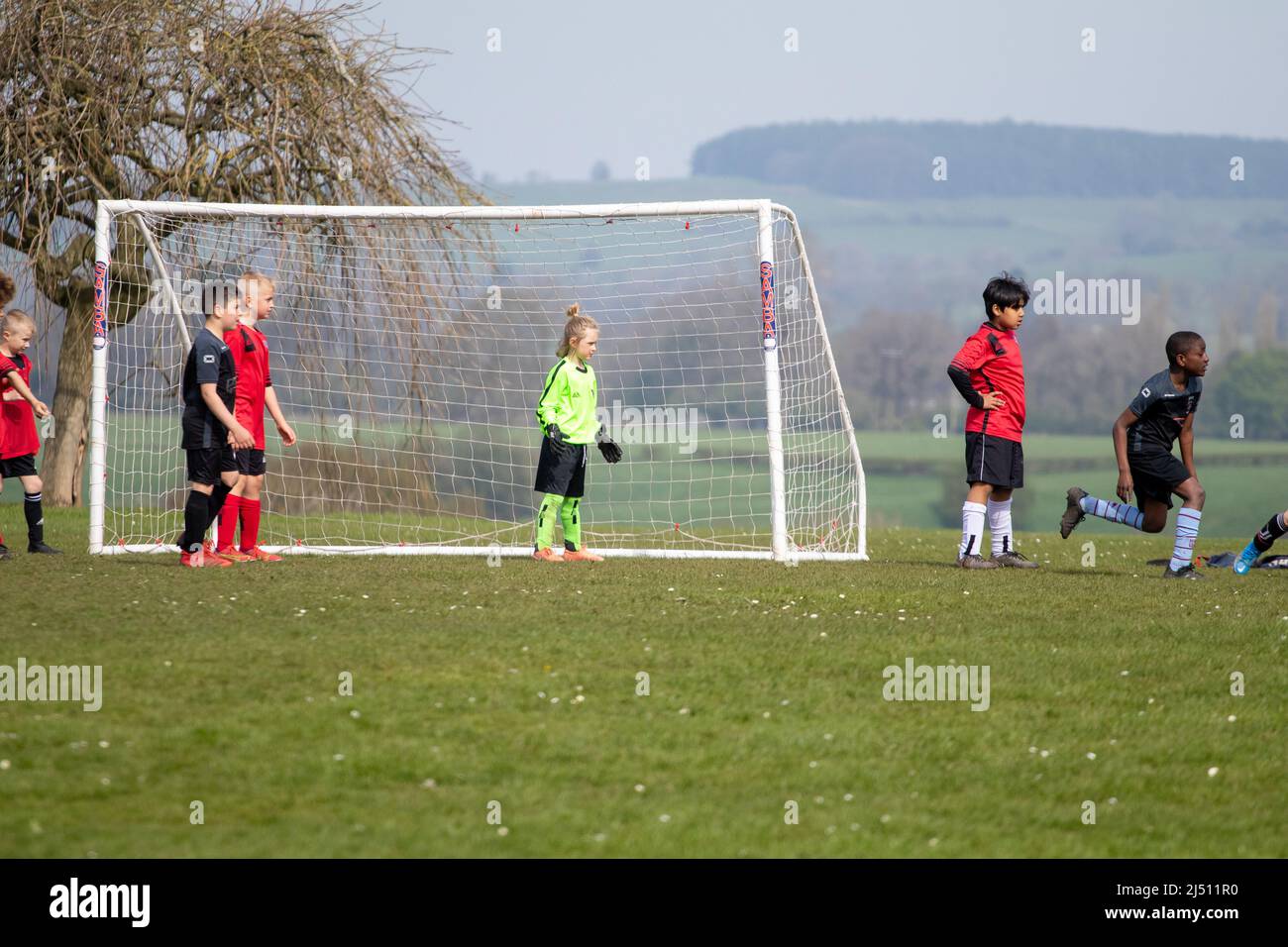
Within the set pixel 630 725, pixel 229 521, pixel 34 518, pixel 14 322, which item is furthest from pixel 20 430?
pixel 630 725

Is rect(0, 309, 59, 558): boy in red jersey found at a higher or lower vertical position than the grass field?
higher

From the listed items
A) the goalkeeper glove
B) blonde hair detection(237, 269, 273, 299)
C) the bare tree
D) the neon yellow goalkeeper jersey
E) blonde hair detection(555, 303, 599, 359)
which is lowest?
the goalkeeper glove

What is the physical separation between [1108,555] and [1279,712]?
22.6ft

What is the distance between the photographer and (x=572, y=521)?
1085cm

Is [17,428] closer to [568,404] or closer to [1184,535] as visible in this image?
[568,404]

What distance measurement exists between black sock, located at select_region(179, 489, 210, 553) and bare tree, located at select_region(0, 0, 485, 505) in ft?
24.1

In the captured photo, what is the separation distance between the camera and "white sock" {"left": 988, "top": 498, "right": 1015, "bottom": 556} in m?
10.5

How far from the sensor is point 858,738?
5.39 meters

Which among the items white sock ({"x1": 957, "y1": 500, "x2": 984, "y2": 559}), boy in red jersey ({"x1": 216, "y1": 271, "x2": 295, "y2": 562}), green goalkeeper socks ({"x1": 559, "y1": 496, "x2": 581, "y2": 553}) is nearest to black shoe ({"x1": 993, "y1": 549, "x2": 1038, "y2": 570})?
white sock ({"x1": 957, "y1": 500, "x2": 984, "y2": 559})

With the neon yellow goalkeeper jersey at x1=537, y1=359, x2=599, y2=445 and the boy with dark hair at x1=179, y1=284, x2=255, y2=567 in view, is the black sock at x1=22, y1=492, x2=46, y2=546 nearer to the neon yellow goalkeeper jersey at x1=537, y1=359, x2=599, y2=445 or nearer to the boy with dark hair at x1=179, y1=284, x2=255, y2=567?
the boy with dark hair at x1=179, y1=284, x2=255, y2=567

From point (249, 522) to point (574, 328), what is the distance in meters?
3.00

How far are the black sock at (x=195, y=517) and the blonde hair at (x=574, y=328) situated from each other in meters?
2.87

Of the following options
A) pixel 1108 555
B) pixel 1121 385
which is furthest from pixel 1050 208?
pixel 1108 555

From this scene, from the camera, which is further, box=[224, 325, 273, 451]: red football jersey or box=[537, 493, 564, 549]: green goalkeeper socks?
box=[537, 493, 564, 549]: green goalkeeper socks
